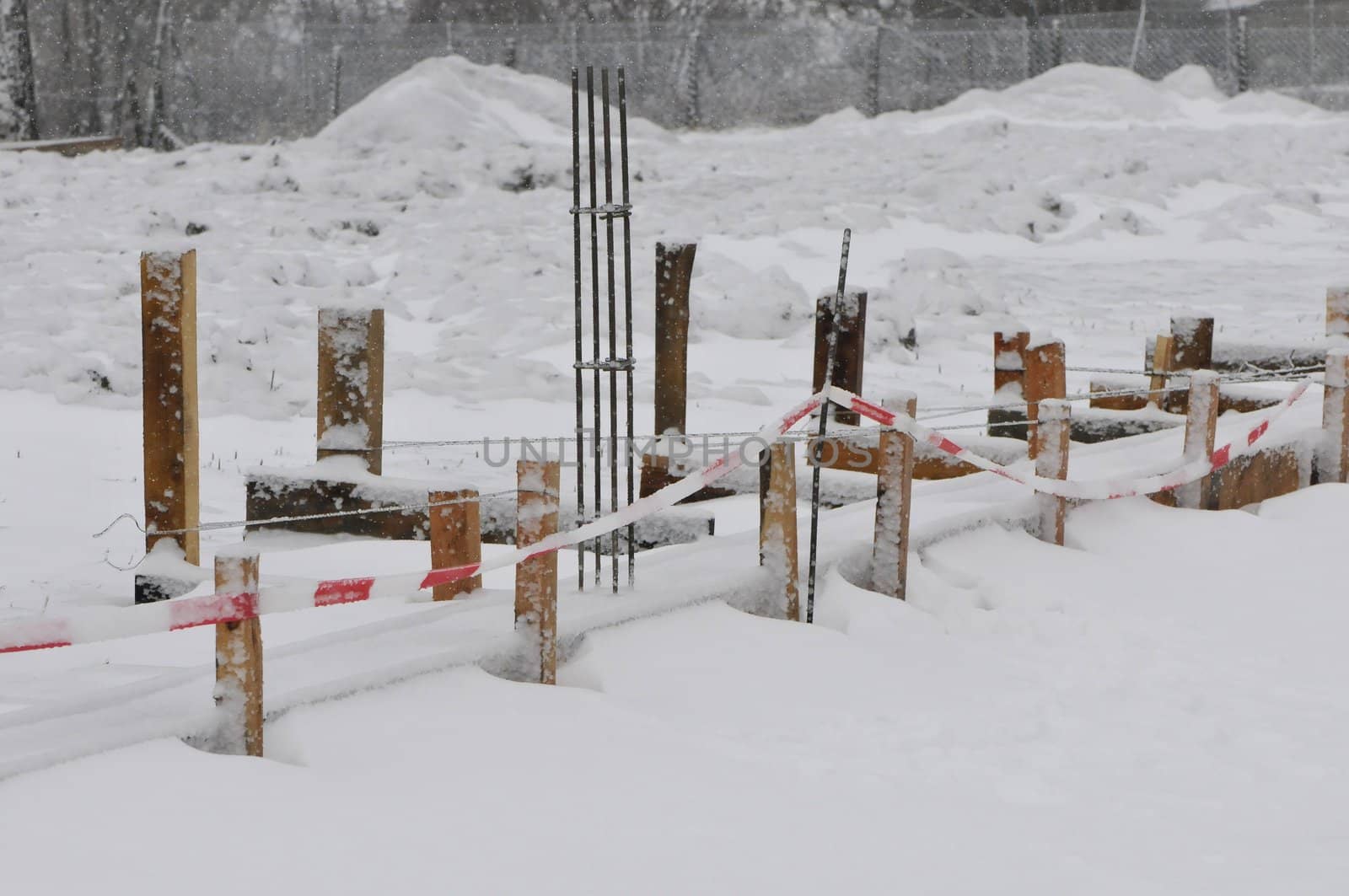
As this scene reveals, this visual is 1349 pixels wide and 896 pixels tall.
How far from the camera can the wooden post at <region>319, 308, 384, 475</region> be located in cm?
657

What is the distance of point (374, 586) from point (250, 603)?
1.34ft

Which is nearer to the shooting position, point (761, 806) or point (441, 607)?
point (761, 806)

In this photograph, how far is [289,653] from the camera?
4.51 m

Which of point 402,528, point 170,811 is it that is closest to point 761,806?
point 170,811

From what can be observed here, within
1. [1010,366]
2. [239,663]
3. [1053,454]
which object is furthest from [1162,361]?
[239,663]

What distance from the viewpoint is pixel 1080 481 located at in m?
6.93

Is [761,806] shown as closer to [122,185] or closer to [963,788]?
[963,788]

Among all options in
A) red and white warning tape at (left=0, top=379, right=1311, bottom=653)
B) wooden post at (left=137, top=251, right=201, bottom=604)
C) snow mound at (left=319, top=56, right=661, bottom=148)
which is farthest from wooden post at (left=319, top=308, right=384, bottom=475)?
snow mound at (left=319, top=56, right=661, bottom=148)

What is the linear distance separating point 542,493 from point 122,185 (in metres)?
21.1

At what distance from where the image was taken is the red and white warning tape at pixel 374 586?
3393mm

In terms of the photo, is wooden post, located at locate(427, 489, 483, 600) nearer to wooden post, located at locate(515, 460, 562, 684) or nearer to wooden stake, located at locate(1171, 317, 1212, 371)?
wooden post, located at locate(515, 460, 562, 684)

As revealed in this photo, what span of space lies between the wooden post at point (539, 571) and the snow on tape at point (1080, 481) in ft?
4.37

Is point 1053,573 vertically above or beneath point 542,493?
beneath

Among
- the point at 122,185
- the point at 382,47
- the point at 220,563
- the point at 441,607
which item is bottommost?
the point at 441,607
